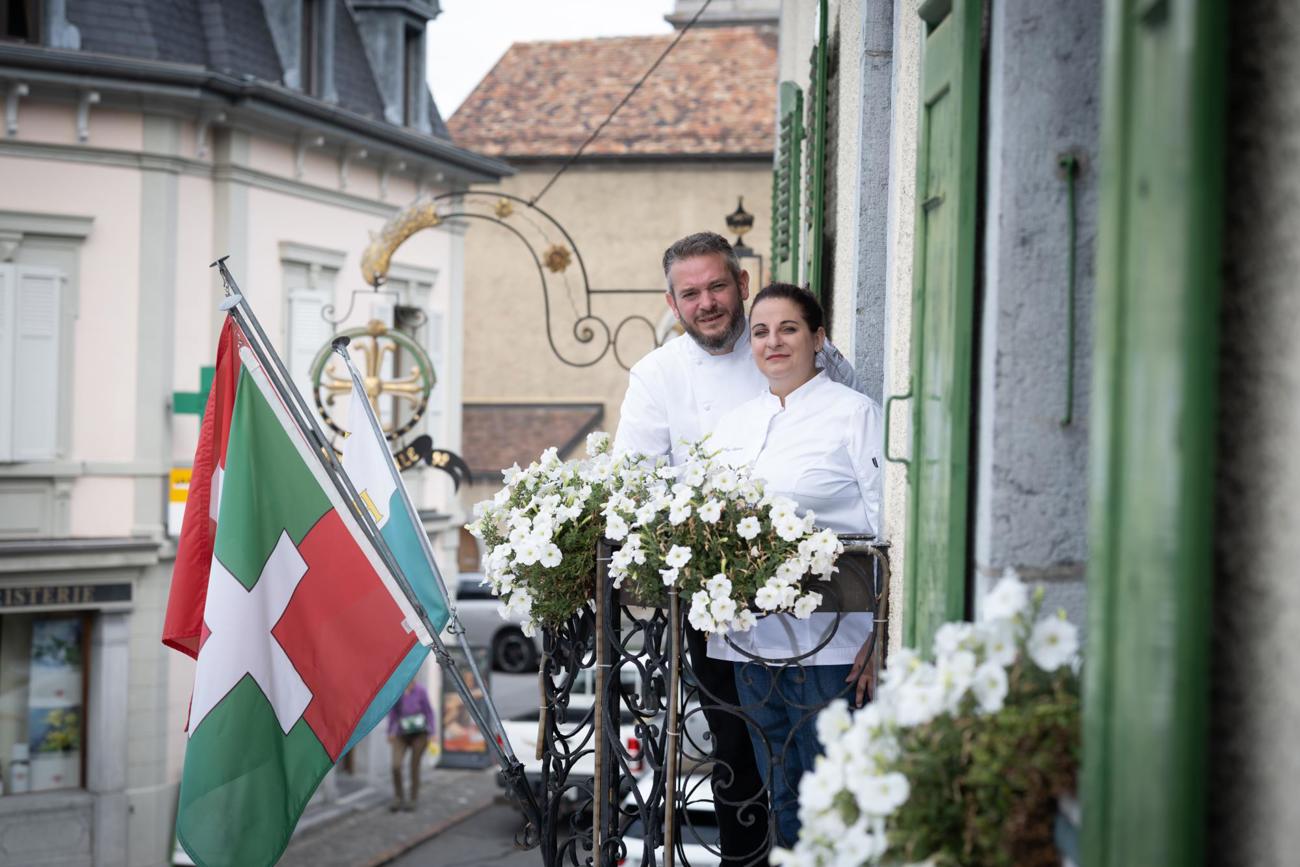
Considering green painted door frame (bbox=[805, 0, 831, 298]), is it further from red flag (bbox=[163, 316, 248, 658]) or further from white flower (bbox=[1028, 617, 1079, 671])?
white flower (bbox=[1028, 617, 1079, 671])

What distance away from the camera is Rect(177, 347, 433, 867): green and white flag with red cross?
4645 mm

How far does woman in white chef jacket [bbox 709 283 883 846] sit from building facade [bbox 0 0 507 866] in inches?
490

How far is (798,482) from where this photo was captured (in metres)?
4.28

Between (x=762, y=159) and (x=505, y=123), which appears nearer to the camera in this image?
(x=762, y=159)

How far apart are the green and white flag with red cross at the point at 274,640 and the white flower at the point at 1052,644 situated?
300 centimetres

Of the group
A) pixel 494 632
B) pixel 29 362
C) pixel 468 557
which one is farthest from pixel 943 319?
pixel 468 557

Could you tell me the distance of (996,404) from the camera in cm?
271

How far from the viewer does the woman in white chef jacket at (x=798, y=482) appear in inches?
165

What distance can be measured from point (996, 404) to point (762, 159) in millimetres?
26289

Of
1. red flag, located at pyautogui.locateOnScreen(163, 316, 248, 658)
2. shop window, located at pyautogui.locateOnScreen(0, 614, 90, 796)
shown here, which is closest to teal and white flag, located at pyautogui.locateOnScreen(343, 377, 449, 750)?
red flag, located at pyautogui.locateOnScreen(163, 316, 248, 658)

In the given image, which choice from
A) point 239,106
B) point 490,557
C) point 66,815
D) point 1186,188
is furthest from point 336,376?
point 1186,188

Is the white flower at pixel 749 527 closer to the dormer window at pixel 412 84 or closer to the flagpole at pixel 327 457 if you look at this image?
the flagpole at pixel 327 457

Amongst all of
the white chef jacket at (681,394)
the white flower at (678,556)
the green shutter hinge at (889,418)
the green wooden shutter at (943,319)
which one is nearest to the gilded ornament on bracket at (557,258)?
the white chef jacket at (681,394)

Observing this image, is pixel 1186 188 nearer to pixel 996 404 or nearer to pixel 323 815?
pixel 996 404
